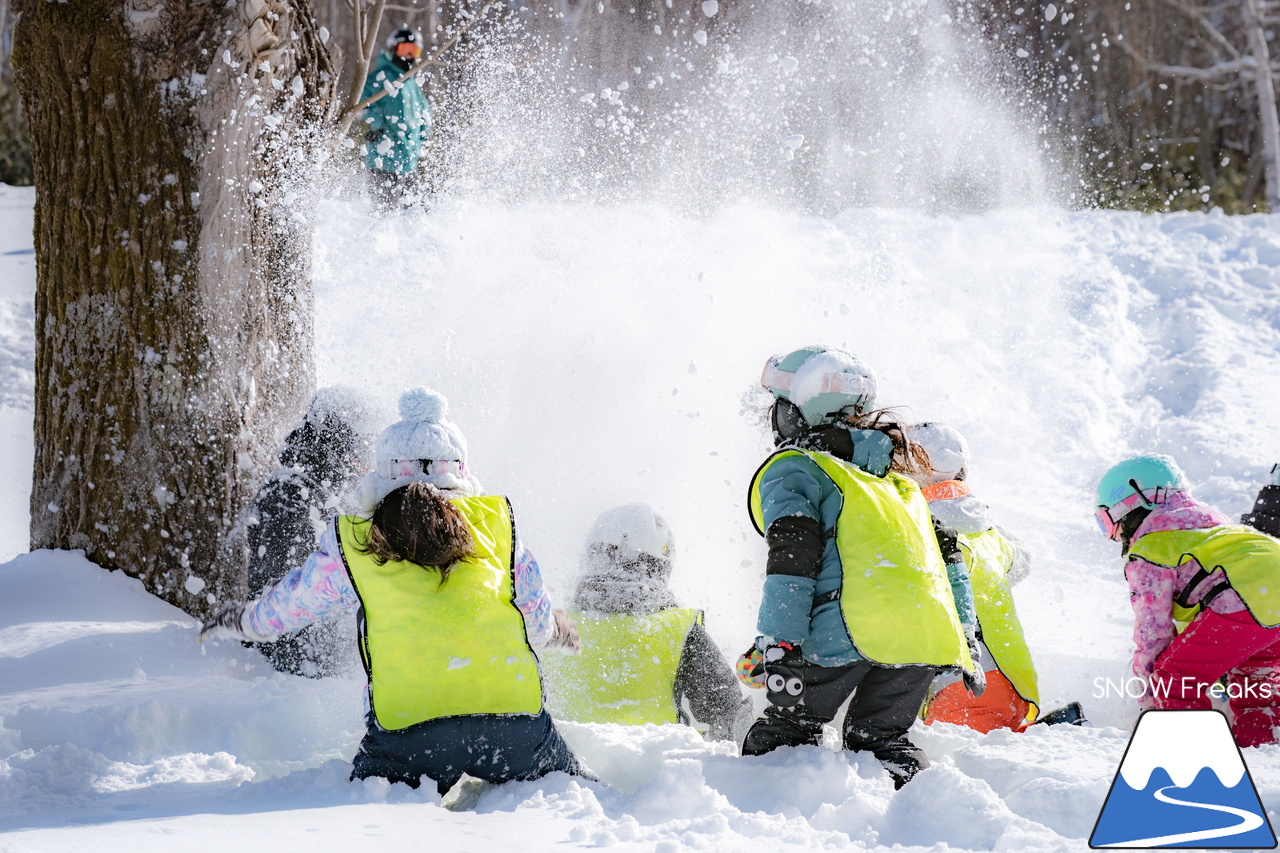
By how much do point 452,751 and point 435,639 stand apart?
0.27m

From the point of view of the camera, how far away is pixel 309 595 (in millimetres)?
2803

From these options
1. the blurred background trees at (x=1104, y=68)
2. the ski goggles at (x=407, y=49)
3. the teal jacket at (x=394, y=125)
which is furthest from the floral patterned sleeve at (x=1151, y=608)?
the blurred background trees at (x=1104, y=68)

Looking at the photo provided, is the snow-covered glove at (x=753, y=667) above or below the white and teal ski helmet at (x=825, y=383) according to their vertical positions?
below

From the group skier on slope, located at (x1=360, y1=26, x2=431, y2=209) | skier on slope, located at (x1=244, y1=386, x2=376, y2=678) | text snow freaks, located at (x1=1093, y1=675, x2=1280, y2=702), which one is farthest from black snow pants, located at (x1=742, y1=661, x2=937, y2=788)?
skier on slope, located at (x1=360, y1=26, x2=431, y2=209)

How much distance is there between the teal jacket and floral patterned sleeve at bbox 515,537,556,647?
813cm

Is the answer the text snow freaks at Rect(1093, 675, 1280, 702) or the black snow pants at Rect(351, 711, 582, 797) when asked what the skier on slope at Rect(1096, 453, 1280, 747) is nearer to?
the text snow freaks at Rect(1093, 675, 1280, 702)

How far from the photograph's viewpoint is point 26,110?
3.93m

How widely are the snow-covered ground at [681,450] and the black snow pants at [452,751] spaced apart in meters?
0.07

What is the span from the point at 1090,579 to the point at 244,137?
504 centimetres

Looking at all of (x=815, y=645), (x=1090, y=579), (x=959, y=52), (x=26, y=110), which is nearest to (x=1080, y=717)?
(x=815, y=645)

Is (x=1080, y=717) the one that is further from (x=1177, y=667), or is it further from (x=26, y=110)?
(x=26, y=110)

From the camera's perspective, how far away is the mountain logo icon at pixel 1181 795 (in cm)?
236

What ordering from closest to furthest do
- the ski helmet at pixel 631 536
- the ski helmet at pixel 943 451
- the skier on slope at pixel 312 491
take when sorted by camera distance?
the ski helmet at pixel 631 536, the skier on slope at pixel 312 491, the ski helmet at pixel 943 451

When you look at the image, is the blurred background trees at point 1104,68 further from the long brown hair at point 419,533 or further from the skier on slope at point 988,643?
the long brown hair at point 419,533
